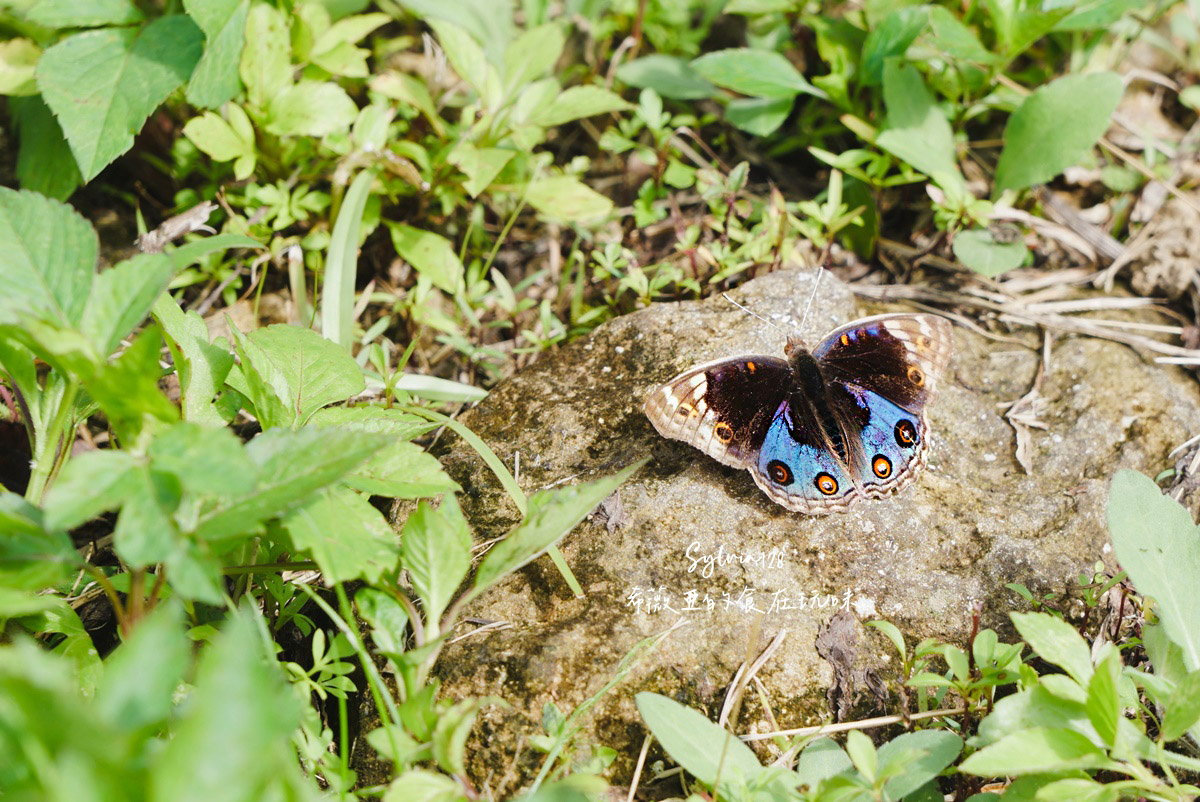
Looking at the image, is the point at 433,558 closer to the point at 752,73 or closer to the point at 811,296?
the point at 811,296

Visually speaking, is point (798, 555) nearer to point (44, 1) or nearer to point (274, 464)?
point (274, 464)

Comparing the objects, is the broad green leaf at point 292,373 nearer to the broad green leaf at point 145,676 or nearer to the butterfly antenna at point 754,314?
the broad green leaf at point 145,676

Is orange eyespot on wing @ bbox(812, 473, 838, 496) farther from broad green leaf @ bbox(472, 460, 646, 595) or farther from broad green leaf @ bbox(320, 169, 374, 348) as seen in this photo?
broad green leaf @ bbox(320, 169, 374, 348)

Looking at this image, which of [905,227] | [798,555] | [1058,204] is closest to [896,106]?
[905,227]

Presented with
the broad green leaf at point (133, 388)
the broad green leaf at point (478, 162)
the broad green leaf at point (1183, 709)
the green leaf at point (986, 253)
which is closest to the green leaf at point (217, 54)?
the broad green leaf at point (478, 162)

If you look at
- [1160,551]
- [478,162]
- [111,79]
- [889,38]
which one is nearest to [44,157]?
[111,79]

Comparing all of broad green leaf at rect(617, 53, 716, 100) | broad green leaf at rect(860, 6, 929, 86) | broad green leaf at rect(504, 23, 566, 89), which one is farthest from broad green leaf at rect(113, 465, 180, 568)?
broad green leaf at rect(860, 6, 929, 86)
